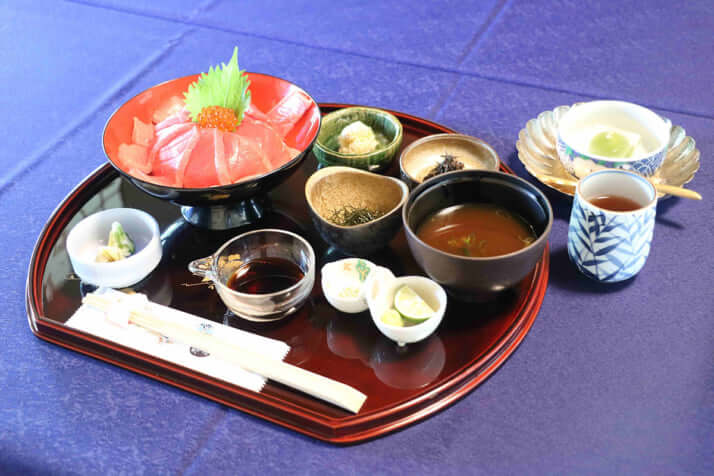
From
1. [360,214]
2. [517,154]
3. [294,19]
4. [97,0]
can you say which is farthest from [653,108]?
[97,0]

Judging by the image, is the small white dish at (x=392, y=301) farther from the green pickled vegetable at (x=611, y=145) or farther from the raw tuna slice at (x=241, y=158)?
the green pickled vegetable at (x=611, y=145)

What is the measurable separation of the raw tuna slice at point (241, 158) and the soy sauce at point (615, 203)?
1.84ft

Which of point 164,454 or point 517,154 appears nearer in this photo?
point 164,454

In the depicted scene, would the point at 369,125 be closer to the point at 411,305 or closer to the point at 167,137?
the point at 167,137

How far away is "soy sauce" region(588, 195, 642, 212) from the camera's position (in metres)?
1.09

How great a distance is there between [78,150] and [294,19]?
750 mm

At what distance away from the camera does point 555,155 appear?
1350mm

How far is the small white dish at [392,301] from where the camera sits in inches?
38.2

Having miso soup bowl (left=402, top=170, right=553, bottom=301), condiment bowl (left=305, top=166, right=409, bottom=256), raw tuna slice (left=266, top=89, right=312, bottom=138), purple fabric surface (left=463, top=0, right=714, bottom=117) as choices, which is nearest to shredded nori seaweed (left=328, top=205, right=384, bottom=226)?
condiment bowl (left=305, top=166, right=409, bottom=256)

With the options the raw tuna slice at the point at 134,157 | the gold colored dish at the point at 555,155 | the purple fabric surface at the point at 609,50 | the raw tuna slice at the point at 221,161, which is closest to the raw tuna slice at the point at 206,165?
the raw tuna slice at the point at 221,161

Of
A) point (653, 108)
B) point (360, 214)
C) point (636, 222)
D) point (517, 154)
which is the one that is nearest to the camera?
point (636, 222)

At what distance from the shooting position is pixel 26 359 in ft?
3.47

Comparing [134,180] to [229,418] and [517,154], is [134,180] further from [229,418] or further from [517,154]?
[517,154]

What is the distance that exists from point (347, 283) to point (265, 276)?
0.45 feet
